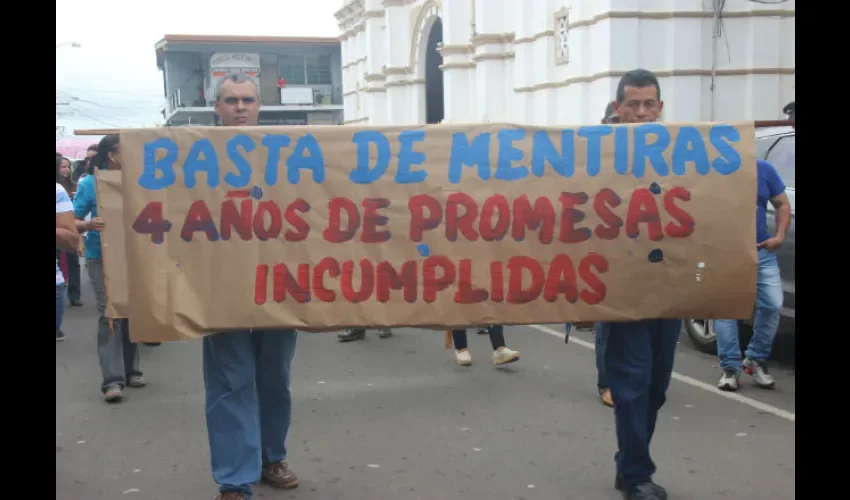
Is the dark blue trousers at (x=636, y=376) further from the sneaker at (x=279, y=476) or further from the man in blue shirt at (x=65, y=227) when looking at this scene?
the man in blue shirt at (x=65, y=227)

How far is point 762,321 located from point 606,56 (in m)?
9.61

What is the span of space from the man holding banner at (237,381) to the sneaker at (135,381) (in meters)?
2.90

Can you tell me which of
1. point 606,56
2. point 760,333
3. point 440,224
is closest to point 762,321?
point 760,333

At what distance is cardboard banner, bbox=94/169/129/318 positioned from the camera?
4375mm

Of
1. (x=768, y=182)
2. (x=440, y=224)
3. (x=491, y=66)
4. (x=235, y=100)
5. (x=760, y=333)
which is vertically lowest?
(x=760, y=333)

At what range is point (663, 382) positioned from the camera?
4148mm

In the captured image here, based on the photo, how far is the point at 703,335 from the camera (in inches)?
295

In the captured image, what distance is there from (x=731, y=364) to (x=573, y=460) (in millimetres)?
2004

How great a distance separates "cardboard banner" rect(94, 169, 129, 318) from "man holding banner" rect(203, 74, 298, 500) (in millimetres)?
518

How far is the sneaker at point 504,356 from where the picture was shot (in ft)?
22.8

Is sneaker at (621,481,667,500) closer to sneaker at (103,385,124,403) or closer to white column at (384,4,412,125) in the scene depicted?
sneaker at (103,385,124,403)

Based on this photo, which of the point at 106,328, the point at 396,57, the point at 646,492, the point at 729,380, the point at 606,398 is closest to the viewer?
the point at 646,492

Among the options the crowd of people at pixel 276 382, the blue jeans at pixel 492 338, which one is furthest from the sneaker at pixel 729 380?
the crowd of people at pixel 276 382

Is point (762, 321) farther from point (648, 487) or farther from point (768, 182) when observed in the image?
point (648, 487)
